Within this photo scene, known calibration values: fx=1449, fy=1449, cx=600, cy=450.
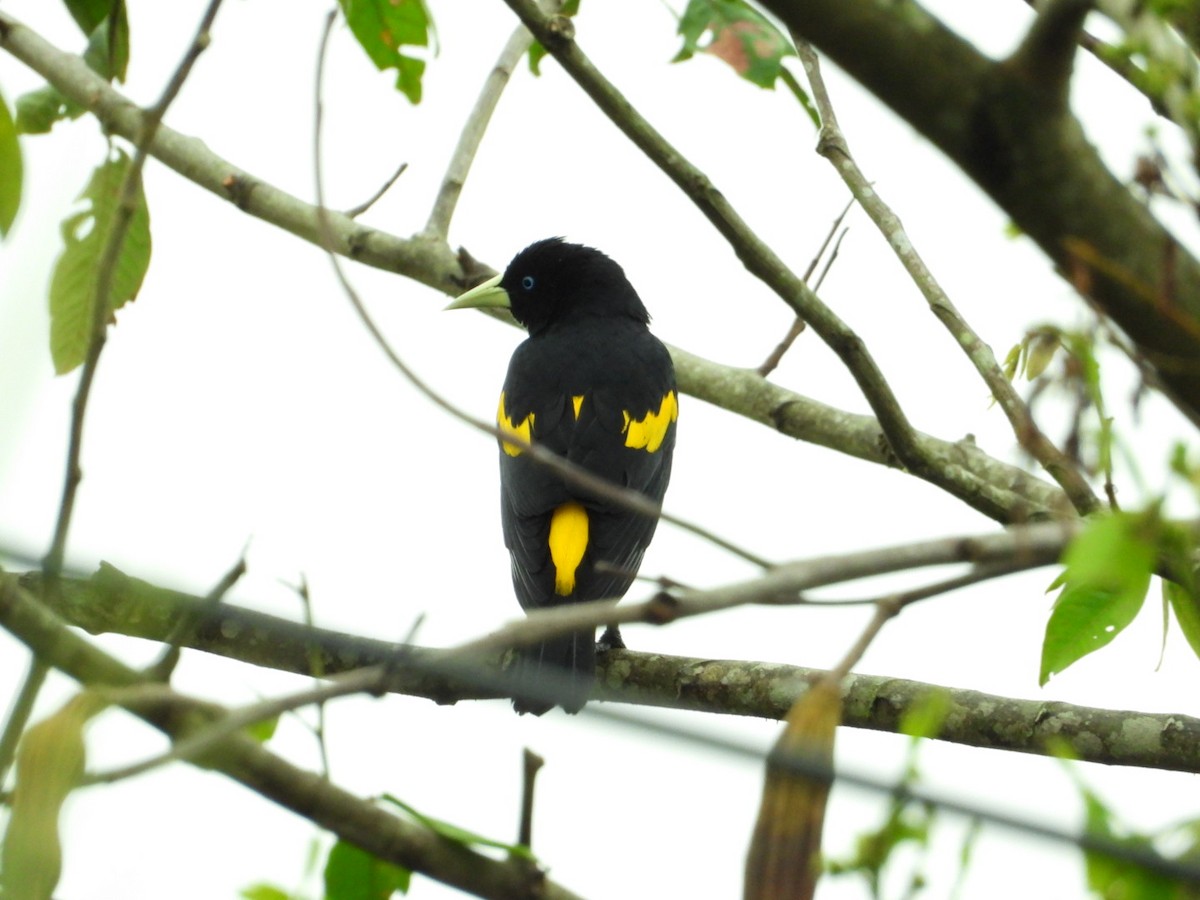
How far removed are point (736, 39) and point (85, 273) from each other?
130 centimetres

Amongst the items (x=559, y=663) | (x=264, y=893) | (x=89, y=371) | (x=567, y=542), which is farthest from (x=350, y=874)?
(x=567, y=542)

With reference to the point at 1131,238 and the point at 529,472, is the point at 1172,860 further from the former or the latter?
the point at 529,472

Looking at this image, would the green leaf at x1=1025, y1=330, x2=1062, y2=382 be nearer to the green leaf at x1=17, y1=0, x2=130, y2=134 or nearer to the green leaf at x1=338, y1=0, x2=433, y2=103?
the green leaf at x1=338, y1=0, x2=433, y2=103

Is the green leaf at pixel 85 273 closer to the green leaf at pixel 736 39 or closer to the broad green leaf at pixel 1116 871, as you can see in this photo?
the green leaf at pixel 736 39

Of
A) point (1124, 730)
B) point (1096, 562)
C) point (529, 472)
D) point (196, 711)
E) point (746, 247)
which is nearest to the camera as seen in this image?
point (1096, 562)

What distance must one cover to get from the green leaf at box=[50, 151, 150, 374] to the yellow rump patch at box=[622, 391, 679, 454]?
2.41 m

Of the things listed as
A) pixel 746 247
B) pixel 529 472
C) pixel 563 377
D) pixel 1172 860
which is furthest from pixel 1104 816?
pixel 563 377

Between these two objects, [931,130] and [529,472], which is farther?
[529,472]

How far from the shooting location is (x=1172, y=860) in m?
0.98

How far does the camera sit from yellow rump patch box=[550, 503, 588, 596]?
14.2 ft

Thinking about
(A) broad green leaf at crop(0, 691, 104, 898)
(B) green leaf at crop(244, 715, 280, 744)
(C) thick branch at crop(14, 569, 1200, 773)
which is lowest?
(A) broad green leaf at crop(0, 691, 104, 898)

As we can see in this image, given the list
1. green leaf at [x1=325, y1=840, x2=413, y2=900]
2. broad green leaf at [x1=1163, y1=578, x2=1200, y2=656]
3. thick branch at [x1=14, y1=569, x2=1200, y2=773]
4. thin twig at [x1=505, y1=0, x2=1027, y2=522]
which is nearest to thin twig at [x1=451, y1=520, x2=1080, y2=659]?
green leaf at [x1=325, y1=840, x2=413, y2=900]

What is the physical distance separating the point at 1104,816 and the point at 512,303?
5192mm

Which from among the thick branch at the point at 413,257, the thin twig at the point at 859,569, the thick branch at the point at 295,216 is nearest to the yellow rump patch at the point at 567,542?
the thick branch at the point at 413,257
